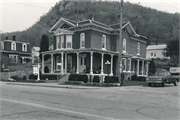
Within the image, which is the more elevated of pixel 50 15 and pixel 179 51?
pixel 50 15

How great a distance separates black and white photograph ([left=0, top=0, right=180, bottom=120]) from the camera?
319 inches

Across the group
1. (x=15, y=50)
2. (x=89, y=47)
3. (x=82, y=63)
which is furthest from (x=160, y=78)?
(x=15, y=50)

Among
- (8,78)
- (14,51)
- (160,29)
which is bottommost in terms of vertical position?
(8,78)

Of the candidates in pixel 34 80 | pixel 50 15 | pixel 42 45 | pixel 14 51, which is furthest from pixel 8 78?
pixel 50 15

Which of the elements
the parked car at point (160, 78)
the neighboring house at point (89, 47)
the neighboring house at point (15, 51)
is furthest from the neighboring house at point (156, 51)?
the parked car at point (160, 78)

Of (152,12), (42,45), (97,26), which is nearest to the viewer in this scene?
(97,26)

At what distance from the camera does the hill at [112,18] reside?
73.8 meters

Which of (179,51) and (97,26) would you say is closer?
(97,26)

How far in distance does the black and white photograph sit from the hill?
1.23ft

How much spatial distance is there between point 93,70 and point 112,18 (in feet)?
172

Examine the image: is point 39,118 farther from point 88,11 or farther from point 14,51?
point 88,11

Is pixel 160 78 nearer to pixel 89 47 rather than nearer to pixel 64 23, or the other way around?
pixel 89 47

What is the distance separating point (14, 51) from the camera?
53.5 metres

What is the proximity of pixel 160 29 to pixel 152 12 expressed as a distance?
812 cm
